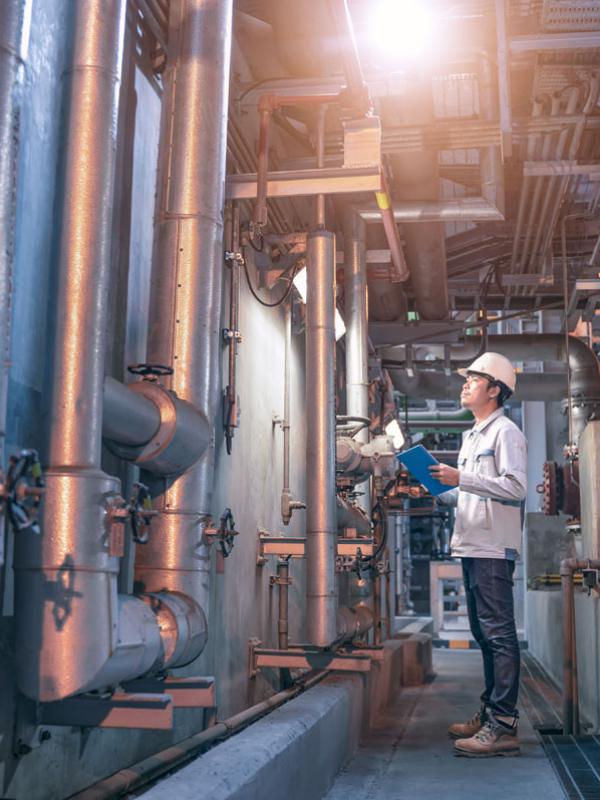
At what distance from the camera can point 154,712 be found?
2.18 meters

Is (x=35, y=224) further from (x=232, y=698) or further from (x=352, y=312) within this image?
(x=352, y=312)

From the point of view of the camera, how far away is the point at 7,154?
6.04 ft

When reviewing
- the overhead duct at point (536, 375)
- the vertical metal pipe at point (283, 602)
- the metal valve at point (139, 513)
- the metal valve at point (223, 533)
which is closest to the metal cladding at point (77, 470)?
the metal valve at point (139, 513)

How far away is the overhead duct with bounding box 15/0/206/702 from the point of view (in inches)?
78.7

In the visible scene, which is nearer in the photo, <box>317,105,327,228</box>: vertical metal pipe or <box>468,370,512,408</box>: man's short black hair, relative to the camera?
<box>468,370,512,408</box>: man's short black hair

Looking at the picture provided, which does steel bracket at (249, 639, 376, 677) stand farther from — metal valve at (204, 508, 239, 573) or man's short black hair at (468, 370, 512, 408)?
man's short black hair at (468, 370, 512, 408)

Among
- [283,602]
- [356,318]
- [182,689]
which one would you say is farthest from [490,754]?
[356,318]

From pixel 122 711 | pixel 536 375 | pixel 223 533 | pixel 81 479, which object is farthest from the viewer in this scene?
pixel 536 375

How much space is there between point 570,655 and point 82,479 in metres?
3.35

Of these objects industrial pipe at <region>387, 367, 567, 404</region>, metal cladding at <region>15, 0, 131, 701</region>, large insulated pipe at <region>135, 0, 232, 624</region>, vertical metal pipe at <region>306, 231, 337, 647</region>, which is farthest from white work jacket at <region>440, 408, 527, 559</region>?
industrial pipe at <region>387, 367, 567, 404</region>

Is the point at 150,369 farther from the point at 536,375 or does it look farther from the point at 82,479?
the point at 536,375

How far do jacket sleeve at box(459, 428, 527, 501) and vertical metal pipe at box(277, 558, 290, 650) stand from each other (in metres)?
1.29

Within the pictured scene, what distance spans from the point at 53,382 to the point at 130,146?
54.0 inches

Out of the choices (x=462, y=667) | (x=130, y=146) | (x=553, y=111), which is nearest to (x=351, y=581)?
(x=462, y=667)
